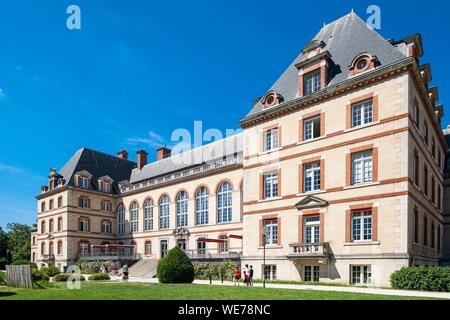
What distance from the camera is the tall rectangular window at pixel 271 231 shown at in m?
28.2

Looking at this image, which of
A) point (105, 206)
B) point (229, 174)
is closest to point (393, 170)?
point (229, 174)

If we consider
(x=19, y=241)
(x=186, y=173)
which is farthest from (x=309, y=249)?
(x=19, y=241)

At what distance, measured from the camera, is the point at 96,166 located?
182ft

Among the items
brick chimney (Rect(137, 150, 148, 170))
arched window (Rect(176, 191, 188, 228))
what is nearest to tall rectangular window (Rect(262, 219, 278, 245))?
arched window (Rect(176, 191, 188, 228))

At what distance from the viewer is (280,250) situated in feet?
89.4

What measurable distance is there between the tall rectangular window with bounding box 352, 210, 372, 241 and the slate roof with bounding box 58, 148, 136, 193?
38.2 metres

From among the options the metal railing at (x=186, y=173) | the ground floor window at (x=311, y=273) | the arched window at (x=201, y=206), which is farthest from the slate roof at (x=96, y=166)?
the ground floor window at (x=311, y=273)

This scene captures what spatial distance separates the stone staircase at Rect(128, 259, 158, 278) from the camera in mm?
38341

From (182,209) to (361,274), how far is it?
84.1ft

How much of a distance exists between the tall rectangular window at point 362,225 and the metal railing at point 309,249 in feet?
6.00

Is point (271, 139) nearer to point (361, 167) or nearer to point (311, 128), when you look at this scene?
point (311, 128)

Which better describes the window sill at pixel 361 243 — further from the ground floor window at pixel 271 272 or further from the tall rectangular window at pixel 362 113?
the tall rectangular window at pixel 362 113
